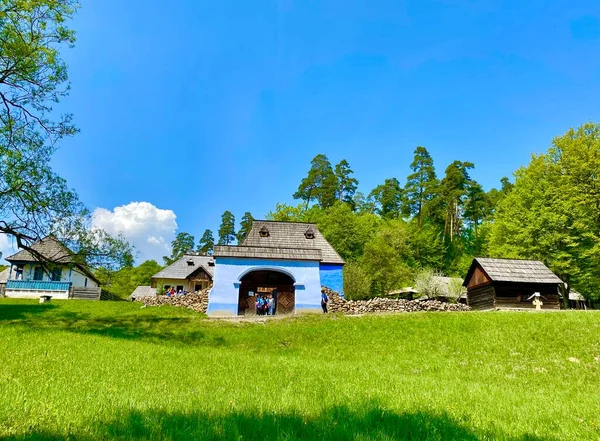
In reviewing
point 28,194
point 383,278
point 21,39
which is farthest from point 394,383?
point 383,278

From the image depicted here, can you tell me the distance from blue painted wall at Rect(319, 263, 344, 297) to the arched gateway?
397 centimetres

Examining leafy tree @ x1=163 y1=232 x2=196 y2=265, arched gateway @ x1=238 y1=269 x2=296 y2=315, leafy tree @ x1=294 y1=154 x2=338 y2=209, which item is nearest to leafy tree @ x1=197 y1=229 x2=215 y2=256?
leafy tree @ x1=163 y1=232 x2=196 y2=265

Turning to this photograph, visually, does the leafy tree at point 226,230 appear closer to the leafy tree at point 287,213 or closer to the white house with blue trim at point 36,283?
the leafy tree at point 287,213

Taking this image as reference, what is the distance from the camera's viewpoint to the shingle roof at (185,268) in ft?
187

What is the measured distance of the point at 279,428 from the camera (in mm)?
3852

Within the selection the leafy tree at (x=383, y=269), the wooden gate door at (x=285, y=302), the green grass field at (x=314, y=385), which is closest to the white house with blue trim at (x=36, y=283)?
the wooden gate door at (x=285, y=302)

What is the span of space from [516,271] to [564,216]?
11.7 meters

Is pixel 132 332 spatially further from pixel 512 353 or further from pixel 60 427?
pixel 512 353

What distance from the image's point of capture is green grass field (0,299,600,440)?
401 centimetres

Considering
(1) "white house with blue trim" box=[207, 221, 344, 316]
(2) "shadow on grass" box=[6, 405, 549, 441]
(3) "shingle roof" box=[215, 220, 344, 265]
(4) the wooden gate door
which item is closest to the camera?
(2) "shadow on grass" box=[6, 405, 549, 441]

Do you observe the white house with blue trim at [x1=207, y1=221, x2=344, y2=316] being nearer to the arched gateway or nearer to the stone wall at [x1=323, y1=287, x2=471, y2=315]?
the arched gateway

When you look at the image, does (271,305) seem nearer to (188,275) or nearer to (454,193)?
(188,275)

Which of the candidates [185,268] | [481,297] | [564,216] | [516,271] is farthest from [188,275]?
[564,216]

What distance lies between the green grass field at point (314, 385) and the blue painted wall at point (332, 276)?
14.5 m
